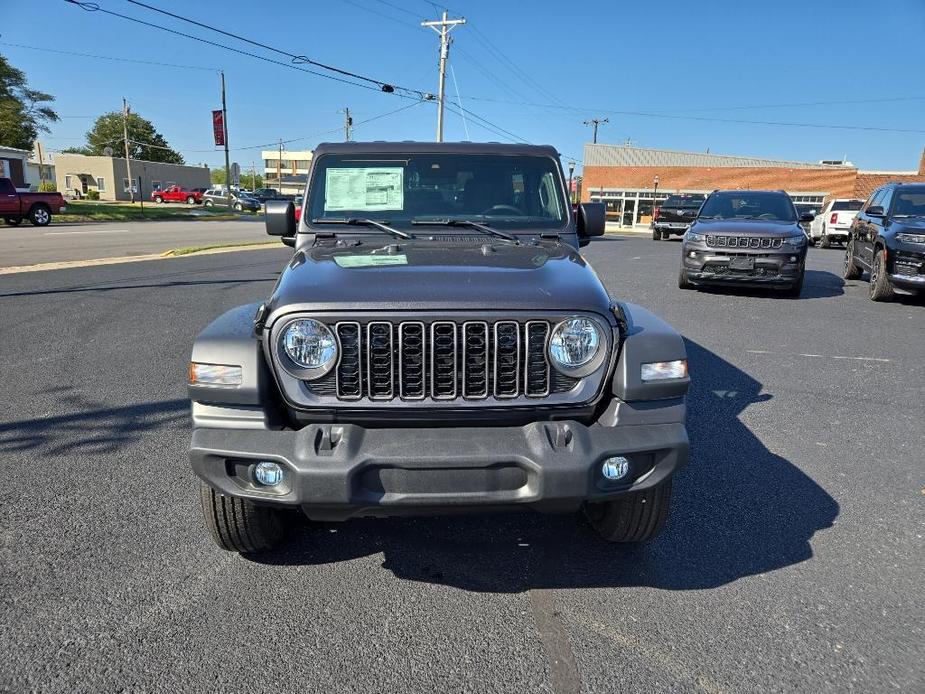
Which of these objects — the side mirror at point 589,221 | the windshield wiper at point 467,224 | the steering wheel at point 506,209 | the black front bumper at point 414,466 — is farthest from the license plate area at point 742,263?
the black front bumper at point 414,466

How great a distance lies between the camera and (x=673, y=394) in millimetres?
2584

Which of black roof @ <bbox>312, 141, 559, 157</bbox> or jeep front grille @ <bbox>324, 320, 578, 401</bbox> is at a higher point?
black roof @ <bbox>312, 141, 559, 157</bbox>

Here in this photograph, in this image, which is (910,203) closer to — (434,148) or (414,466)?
(434,148)

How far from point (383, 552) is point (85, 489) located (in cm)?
170

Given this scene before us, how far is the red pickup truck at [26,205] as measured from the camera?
77.6ft

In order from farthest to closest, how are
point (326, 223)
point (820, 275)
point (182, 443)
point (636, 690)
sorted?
point (820, 275) < point (182, 443) < point (326, 223) < point (636, 690)

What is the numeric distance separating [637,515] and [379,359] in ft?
4.24

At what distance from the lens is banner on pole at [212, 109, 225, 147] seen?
41594mm

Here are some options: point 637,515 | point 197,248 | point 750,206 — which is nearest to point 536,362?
point 637,515

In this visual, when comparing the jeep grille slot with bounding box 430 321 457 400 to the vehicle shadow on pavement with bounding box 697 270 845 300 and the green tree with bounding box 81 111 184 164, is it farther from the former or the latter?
the green tree with bounding box 81 111 184 164

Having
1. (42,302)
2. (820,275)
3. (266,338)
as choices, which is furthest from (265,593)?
(820,275)

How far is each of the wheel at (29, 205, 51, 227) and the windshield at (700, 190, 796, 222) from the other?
24568 mm

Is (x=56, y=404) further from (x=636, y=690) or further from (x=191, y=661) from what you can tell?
(x=636, y=690)

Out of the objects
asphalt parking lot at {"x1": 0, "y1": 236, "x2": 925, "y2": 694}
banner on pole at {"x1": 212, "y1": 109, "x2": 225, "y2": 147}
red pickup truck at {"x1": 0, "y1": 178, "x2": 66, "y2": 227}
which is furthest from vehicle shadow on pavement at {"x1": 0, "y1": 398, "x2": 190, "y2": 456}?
banner on pole at {"x1": 212, "y1": 109, "x2": 225, "y2": 147}
